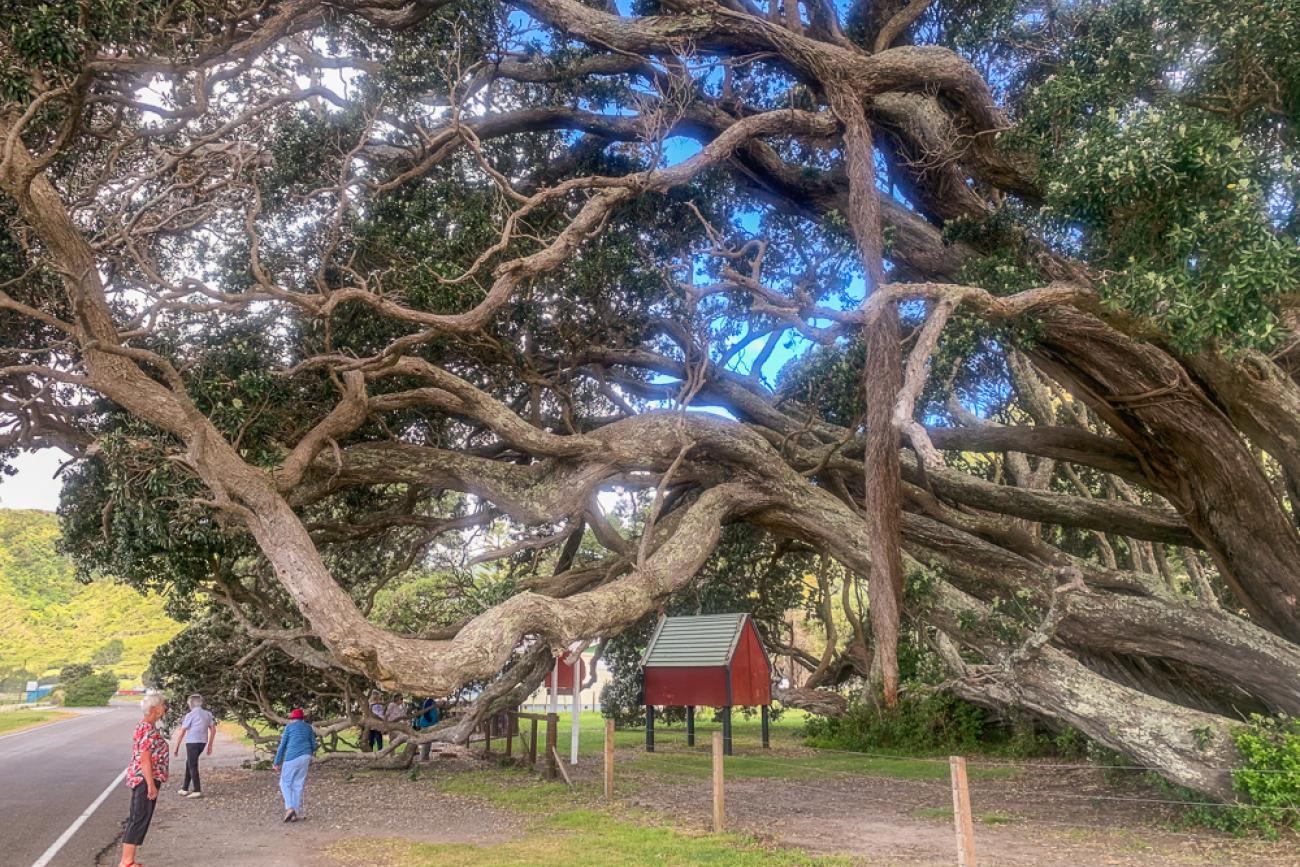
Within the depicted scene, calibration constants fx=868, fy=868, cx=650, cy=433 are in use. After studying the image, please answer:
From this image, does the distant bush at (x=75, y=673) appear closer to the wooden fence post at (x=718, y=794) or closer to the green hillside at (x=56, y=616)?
the green hillside at (x=56, y=616)

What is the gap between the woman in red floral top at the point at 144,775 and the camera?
7848 mm

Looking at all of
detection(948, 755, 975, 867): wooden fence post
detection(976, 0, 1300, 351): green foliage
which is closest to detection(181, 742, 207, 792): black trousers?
detection(948, 755, 975, 867): wooden fence post

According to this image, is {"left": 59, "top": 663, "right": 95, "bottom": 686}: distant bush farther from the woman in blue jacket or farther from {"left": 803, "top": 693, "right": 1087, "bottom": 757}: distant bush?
the woman in blue jacket

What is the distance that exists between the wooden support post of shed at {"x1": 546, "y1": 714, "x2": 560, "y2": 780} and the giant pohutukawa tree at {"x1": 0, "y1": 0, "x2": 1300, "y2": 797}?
2.87 ft

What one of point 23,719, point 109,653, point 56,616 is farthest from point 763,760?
point 56,616

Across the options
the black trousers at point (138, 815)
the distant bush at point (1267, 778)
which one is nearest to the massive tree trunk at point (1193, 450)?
the distant bush at point (1267, 778)

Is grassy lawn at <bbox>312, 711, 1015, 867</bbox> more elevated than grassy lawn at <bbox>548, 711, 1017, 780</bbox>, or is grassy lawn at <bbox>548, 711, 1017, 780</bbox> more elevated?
grassy lawn at <bbox>548, 711, 1017, 780</bbox>

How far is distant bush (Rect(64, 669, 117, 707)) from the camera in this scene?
173ft

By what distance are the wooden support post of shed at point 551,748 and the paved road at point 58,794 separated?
586cm

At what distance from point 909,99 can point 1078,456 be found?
18.9ft

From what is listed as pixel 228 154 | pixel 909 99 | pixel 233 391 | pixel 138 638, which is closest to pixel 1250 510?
pixel 909 99

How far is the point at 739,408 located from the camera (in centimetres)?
1534

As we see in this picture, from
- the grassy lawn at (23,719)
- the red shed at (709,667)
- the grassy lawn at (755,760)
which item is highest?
the red shed at (709,667)

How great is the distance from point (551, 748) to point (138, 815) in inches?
278
